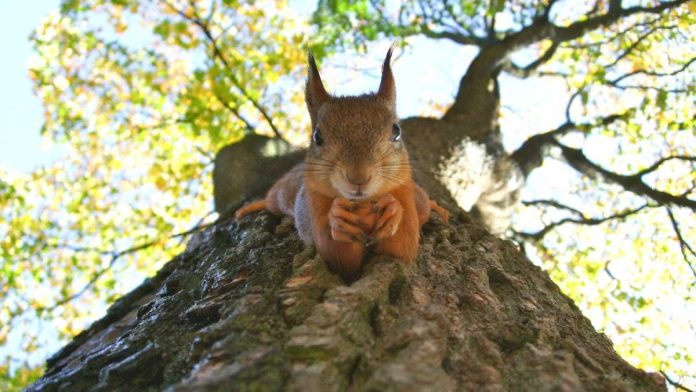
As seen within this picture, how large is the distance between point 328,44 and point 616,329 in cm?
416

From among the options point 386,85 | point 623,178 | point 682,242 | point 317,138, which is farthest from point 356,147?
point 623,178

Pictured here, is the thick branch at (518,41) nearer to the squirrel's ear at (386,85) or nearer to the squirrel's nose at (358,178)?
the squirrel's ear at (386,85)

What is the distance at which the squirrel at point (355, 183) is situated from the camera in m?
1.88

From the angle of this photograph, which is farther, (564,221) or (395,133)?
(564,221)

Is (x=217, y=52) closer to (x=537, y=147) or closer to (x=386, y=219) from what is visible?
(x=537, y=147)

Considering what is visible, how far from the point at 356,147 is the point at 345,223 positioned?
1.08 ft

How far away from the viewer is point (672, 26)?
4.53 metres

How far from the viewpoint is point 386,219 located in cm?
188

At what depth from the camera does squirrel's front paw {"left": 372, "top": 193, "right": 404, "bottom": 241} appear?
187cm

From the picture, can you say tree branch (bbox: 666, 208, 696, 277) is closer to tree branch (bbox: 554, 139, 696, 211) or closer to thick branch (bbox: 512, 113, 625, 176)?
tree branch (bbox: 554, 139, 696, 211)

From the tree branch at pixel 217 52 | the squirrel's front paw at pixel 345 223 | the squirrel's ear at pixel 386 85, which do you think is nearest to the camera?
the squirrel's front paw at pixel 345 223

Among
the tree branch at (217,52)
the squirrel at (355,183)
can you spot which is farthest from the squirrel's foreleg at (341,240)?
the tree branch at (217,52)

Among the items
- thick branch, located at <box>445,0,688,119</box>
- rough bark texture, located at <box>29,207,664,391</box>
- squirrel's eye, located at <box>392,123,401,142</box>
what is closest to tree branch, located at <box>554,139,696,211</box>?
thick branch, located at <box>445,0,688,119</box>

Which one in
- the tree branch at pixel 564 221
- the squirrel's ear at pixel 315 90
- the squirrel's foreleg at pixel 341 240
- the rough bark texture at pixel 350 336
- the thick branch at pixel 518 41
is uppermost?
the thick branch at pixel 518 41
